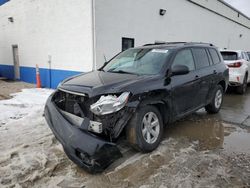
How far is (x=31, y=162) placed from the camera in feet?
10.9

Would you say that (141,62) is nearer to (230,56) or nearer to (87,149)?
(87,149)

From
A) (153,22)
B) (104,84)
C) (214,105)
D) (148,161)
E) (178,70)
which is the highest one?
(153,22)

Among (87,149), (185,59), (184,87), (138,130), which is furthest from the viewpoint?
(185,59)

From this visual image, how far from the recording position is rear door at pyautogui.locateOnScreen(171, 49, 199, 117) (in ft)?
13.4

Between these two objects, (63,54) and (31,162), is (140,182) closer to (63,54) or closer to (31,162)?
(31,162)

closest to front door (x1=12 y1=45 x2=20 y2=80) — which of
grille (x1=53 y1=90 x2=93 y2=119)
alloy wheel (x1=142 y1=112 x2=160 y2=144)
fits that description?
grille (x1=53 y1=90 x2=93 y2=119)

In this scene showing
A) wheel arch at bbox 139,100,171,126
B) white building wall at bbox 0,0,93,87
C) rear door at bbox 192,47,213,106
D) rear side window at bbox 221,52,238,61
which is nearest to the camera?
wheel arch at bbox 139,100,171,126

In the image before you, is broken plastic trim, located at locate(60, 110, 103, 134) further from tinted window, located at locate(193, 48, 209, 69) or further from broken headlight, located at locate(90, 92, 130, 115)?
tinted window, located at locate(193, 48, 209, 69)

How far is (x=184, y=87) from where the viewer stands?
425cm

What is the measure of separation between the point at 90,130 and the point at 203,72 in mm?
3051

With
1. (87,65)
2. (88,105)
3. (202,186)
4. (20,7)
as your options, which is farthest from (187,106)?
(20,7)

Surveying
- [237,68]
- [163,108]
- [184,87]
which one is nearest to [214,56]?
[184,87]

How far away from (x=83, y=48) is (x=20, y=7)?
18.6 feet

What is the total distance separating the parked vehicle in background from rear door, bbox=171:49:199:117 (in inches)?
173
